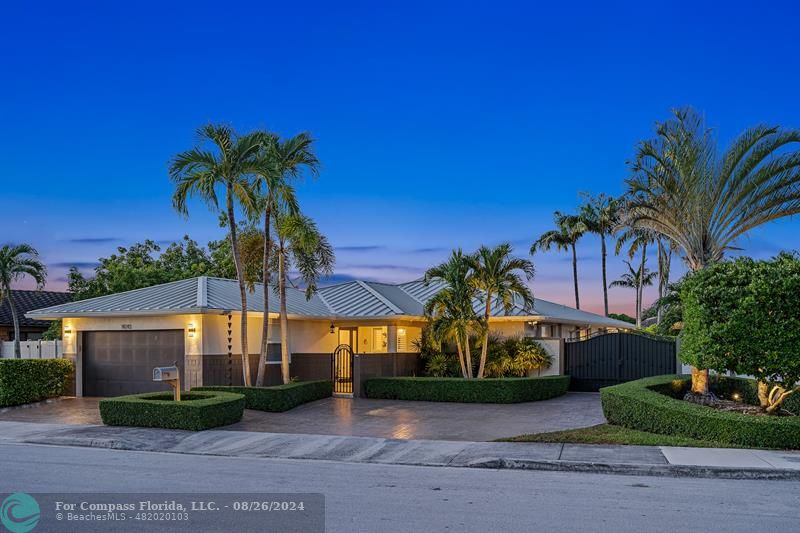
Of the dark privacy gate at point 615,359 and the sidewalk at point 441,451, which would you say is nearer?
the sidewalk at point 441,451

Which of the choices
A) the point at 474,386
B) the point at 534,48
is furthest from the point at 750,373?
the point at 534,48

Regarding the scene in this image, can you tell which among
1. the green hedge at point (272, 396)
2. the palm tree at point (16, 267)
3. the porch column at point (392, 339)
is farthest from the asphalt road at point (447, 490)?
the palm tree at point (16, 267)

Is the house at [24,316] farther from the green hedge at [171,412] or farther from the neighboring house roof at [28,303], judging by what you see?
the green hedge at [171,412]

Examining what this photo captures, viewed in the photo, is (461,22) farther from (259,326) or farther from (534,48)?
(259,326)

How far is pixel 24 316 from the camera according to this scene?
36.3 m

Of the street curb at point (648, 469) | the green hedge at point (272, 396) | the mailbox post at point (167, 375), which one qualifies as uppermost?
the mailbox post at point (167, 375)

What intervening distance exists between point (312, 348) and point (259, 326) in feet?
9.38

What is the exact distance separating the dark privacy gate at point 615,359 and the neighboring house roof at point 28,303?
27.3 m

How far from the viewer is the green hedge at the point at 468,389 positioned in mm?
21339

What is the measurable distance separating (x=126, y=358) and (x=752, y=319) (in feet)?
60.0

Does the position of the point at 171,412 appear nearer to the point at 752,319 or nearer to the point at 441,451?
the point at 441,451

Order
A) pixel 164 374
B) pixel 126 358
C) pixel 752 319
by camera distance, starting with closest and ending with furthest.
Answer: pixel 752 319
pixel 164 374
pixel 126 358

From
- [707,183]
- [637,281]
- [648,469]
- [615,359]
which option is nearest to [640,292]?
[637,281]

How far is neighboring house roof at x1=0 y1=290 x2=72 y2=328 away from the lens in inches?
1486
